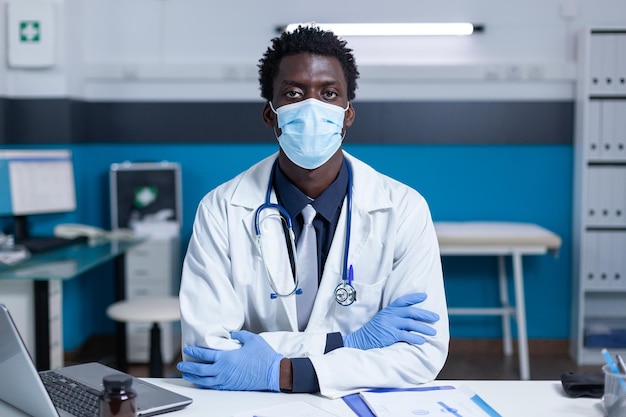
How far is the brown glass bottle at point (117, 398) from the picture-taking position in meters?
1.15

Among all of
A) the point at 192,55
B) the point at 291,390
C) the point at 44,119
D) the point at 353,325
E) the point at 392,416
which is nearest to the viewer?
the point at 392,416

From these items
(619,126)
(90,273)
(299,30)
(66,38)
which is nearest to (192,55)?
(66,38)

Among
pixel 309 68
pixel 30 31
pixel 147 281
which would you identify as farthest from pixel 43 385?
pixel 30 31

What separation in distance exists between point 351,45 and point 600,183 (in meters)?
1.57

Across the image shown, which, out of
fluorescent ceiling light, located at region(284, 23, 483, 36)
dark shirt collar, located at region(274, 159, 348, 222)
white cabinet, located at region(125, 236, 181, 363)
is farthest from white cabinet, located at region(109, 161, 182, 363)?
Answer: dark shirt collar, located at region(274, 159, 348, 222)

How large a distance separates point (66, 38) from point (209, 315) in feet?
9.53

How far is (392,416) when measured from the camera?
4.31ft

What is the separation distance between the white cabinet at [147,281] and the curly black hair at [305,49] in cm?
241

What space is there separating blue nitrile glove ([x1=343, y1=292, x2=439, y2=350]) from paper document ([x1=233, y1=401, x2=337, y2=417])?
278 mm

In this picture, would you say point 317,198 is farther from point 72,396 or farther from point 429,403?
point 72,396

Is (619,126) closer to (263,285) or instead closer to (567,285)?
(567,285)

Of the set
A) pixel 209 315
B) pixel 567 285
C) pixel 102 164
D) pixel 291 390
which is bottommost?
pixel 567 285

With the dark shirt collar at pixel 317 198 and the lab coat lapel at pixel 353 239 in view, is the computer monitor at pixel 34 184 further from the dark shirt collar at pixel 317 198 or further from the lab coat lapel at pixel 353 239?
the lab coat lapel at pixel 353 239

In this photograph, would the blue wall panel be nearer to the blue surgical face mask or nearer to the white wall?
the white wall
